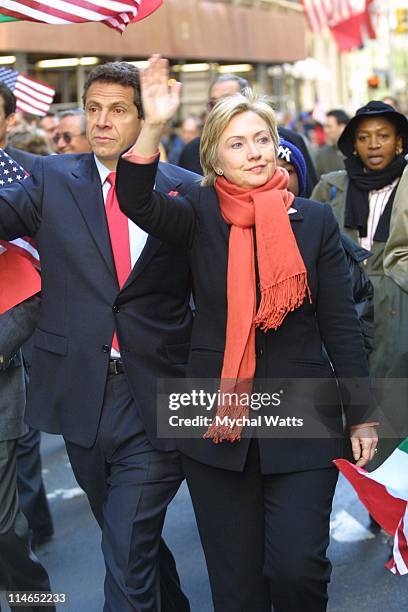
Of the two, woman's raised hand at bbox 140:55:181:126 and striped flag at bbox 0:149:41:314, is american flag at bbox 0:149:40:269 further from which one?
woman's raised hand at bbox 140:55:181:126

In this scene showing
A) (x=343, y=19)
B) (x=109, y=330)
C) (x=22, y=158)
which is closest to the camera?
(x=109, y=330)

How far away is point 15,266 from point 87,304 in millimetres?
478

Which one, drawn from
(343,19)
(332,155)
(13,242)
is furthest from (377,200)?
(343,19)

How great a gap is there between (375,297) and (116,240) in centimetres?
169

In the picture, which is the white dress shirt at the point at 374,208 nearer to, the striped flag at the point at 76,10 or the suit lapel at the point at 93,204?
the striped flag at the point at 76,10

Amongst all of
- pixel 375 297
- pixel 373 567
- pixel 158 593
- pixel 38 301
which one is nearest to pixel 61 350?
pixel 38 301

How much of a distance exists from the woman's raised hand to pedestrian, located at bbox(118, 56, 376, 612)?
0.31 m

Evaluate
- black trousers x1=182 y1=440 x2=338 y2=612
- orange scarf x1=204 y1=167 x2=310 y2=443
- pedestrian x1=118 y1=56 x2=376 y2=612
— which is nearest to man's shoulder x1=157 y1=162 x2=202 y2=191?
pedestrian x1=118 y1=56 x2=376 y2=612

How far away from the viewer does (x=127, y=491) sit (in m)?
4.31

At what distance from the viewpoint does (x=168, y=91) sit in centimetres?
376

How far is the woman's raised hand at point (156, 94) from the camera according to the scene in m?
3.73

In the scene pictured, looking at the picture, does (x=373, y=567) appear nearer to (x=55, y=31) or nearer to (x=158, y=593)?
(x=158, y=593)

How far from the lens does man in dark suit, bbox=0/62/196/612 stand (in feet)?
14.1

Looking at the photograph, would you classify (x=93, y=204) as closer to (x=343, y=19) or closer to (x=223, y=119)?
(x=223, y=119)
